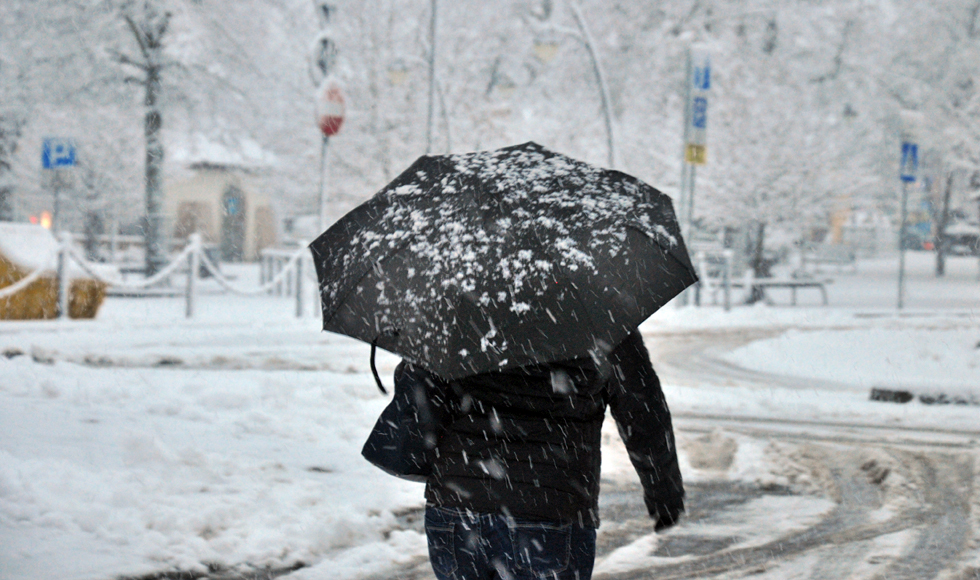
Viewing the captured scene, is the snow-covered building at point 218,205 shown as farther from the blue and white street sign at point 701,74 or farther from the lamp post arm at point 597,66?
the blue and white street sign at point 701,74

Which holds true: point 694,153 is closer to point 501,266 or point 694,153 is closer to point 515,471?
point 501,266

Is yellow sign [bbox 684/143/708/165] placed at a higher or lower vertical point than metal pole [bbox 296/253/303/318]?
higher

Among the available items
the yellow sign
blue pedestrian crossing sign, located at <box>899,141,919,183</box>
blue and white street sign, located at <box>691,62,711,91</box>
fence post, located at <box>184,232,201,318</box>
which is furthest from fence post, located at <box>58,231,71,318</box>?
blue pedestrian crossing sign, located at <box>899,141,919,183</box>

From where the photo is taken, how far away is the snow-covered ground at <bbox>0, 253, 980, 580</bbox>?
194 inches

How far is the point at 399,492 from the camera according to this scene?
6.15m

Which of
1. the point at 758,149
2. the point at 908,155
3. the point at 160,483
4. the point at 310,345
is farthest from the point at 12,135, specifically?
the point at 160,483

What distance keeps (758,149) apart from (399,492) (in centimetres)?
2341

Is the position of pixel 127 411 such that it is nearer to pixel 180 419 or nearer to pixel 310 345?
pixel 180 419

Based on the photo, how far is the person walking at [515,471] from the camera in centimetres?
247

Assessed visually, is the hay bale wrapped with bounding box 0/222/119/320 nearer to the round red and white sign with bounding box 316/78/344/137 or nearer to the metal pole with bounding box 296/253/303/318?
the metal pole with bounding box 296/253/303/318

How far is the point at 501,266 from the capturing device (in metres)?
2.55

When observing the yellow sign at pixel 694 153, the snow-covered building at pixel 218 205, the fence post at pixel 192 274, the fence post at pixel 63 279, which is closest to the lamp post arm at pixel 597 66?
the yellow sign at pixel 694 153

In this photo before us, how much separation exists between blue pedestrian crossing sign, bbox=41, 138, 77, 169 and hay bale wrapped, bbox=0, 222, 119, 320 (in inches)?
113

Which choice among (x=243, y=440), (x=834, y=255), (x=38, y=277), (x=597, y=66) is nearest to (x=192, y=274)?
(x=38, y=277)
